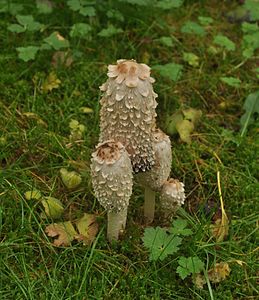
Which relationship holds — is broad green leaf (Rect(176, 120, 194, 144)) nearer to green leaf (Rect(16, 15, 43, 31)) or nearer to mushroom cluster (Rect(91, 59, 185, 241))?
mushroom cluster (Rect(91, 59, 185, 241))

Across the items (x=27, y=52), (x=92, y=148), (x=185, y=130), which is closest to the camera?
(x=92, y=148)

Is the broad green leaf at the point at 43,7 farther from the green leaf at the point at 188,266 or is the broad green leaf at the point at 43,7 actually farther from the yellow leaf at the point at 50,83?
the green leaf at the point at 188,266

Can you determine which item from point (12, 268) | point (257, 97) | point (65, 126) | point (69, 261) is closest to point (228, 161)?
point (257, 97)

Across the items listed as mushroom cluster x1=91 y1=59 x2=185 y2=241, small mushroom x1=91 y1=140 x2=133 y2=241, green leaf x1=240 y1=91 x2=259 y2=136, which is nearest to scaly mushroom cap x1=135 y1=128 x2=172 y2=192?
mushroom cluster x1=91 y1=59 x2=185 y2=241

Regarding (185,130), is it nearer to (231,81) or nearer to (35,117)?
(231,81)

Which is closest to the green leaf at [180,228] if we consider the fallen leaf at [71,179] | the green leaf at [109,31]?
the fallen leaf at [71,179]

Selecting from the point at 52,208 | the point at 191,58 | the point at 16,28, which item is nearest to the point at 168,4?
the point at 191,58
